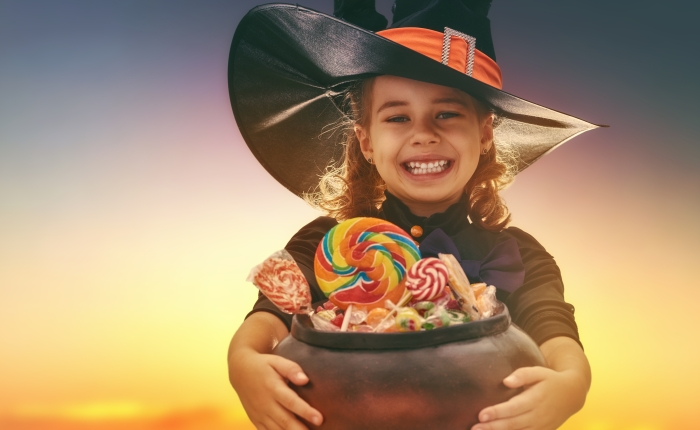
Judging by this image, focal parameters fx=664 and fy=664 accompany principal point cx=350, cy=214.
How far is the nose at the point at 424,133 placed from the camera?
1995mm

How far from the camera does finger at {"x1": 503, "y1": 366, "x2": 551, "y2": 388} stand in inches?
55.3

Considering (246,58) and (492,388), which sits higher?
(246,58)

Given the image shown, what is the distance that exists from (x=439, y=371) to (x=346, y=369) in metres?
0.19

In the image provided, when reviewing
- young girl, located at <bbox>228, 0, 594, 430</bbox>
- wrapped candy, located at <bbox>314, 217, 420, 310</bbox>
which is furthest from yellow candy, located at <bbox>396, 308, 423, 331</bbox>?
young girl, located at <bbox>228, 0, 594, 430</bbox>

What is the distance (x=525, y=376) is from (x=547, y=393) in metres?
0.11

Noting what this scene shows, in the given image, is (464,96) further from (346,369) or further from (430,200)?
(346,369)

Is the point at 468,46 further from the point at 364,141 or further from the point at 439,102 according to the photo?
the point at 364,141

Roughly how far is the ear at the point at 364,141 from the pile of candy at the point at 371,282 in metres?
0.60

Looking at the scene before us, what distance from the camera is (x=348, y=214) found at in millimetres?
2348

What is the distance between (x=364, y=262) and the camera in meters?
1.62

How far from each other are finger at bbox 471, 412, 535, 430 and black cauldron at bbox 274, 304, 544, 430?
0.03 meters

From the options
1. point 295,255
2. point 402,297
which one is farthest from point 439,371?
point 295,255

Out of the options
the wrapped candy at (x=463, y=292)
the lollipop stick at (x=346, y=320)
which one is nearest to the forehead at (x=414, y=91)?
the wrapped candy at (x=463, y=292)

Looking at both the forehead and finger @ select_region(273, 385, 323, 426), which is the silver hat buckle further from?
finger @ select_region(273, 385, 323, 426)
